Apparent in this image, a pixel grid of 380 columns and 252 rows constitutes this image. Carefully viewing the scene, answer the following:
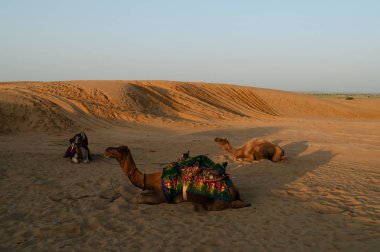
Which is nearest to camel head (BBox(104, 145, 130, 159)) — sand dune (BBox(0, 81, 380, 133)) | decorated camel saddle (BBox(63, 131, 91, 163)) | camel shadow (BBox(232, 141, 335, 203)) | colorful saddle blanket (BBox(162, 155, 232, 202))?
colorful saddle blanket (BBox(162, 155, 232, 202))

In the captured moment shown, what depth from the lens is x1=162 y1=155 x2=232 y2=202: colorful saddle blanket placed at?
608cm

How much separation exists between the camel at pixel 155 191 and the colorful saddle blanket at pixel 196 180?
55 mm

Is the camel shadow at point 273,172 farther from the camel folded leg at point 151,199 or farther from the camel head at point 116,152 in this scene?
the camel head at point 116,152

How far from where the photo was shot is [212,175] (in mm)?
6102

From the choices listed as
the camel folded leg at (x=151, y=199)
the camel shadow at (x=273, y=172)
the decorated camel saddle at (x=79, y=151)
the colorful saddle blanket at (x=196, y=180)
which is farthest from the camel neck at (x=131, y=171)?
the decorated camel saddle at (x=79, y=151)

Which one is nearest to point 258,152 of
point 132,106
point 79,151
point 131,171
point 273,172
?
point 273,172

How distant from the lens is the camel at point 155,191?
6109 mm

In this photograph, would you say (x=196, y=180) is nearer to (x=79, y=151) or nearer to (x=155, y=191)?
(x=155, y=191)

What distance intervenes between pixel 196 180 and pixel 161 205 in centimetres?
80

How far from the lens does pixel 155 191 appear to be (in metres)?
6.42

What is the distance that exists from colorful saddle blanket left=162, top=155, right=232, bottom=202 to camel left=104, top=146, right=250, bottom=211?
0.18 feet

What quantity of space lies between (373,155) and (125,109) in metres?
13.2

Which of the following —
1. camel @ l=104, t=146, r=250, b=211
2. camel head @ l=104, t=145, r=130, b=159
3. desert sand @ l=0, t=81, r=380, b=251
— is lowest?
desert sand @ l=0, t=81, r=380, b=251

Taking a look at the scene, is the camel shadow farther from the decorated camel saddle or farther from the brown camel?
the decorated camel saddle
